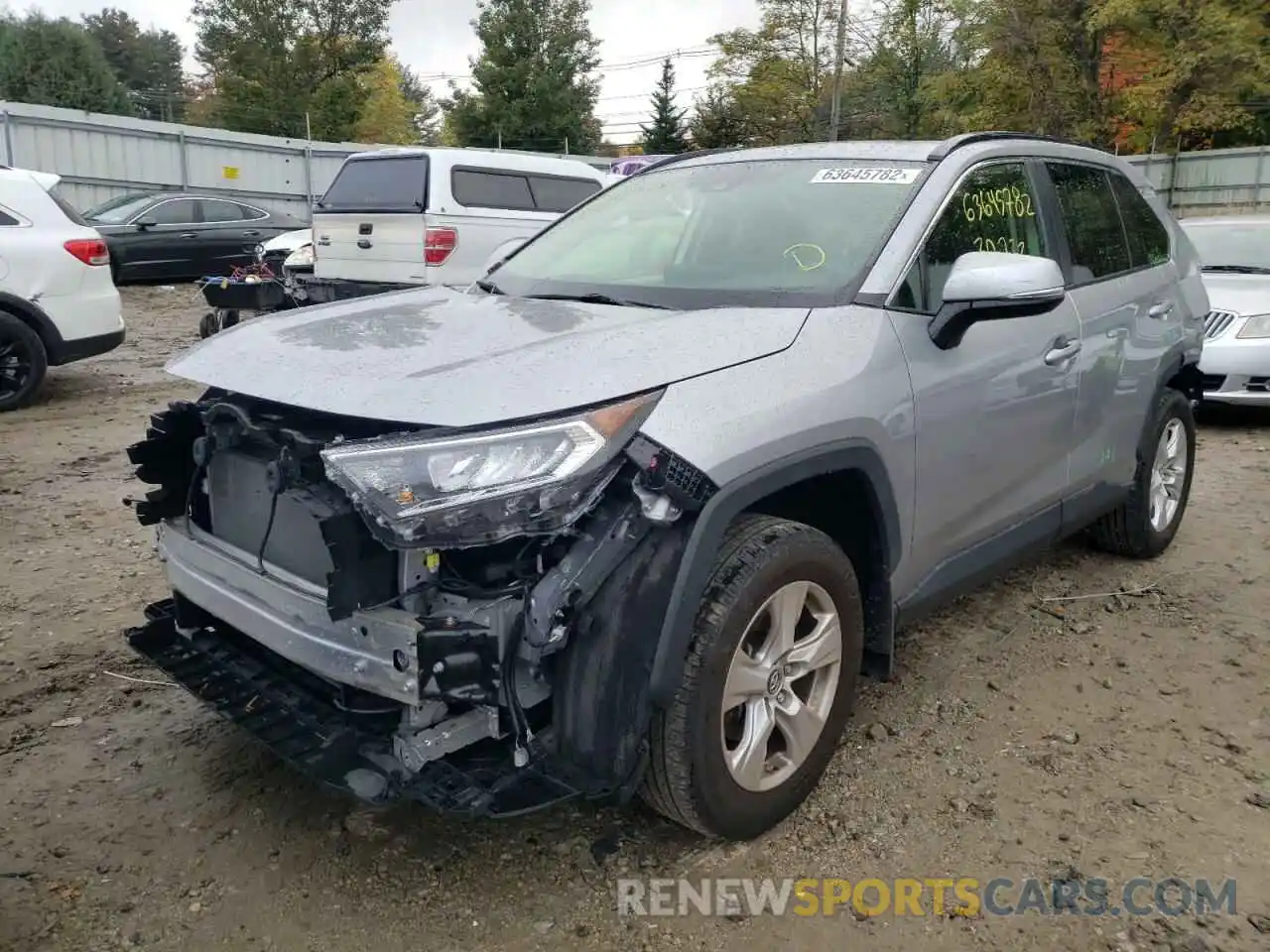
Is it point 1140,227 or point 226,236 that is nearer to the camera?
point 1140,227

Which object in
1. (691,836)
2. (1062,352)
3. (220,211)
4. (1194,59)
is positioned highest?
(1194,59)

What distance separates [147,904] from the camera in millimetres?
2436

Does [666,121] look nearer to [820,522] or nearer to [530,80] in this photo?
[530,80]

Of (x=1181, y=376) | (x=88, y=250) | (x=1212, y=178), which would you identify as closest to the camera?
(x=1181, y=376)

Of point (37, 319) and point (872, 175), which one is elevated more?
point (872, 175)

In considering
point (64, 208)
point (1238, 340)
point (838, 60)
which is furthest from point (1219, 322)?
point (838, 60)

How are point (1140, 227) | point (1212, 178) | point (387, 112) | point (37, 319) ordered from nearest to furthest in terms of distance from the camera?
point (1140, 227)
point (37, 319)
point (1212, 178)
point (387, 112)

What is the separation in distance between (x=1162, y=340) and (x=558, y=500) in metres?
3.32

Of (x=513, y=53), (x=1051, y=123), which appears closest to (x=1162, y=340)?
(x=1051, y=123)

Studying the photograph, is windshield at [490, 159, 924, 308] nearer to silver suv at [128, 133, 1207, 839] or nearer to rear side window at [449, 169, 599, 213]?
silver suv at [128, 133, 1207, 839]

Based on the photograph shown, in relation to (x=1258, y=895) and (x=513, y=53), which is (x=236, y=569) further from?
(x=513, y=53)

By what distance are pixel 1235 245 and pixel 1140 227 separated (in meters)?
5.43

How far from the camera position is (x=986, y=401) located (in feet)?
10.4

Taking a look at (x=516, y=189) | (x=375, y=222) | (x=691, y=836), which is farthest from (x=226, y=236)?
(x=691, y=836)
